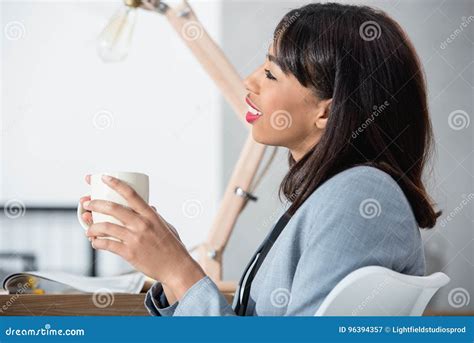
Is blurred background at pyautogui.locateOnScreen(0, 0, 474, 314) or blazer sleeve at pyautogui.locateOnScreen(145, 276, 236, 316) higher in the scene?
blazer sleeve at pyautogui.locateOnScreen(145, 276, 236, 316)

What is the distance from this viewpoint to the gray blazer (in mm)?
810

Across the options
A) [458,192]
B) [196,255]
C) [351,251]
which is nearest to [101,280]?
[196,255]

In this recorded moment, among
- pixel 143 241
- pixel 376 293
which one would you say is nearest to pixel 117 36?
pixel 143 241

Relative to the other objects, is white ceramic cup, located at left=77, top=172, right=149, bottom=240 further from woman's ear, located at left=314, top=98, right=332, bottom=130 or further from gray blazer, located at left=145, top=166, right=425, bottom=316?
woman's ear, located at left=314, top=98, right=332, bottom=130

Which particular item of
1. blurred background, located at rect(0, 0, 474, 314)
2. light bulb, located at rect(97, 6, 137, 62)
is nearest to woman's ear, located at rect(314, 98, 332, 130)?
light bulb, located at rect(97, 6, 137, 62)

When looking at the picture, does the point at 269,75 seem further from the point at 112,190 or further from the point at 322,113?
the point at 112,190

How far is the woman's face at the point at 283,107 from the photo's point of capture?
1044 millimetres

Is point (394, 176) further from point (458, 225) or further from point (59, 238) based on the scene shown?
point (59, 238)

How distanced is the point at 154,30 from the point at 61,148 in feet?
3.04

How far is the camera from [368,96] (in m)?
0.99

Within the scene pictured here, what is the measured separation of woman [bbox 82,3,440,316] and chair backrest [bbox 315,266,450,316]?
0.04 m

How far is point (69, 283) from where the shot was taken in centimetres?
110

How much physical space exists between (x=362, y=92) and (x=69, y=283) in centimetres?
54

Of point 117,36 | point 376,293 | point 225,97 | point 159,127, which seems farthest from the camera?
point 159,127
